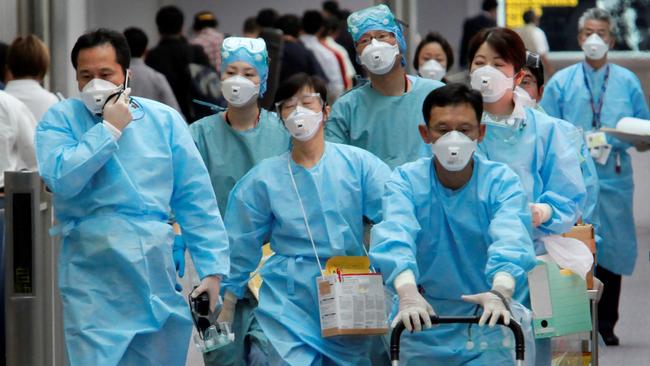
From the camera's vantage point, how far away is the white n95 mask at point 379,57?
271 inches

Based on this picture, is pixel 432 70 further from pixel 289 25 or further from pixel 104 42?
pixel 289 25

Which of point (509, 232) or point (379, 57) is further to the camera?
point (379, 57)

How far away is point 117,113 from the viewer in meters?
5.34

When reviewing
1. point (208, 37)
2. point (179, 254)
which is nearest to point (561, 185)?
point (179, 254)

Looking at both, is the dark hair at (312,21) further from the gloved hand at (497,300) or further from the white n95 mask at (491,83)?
the gloved hand at (497,300)

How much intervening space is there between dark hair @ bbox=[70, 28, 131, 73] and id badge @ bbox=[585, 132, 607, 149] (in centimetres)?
453

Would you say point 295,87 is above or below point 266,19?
below

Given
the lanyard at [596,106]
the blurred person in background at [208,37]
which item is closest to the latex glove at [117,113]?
the lanyard at [596,106]

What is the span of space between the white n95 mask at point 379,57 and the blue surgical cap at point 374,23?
11 cm

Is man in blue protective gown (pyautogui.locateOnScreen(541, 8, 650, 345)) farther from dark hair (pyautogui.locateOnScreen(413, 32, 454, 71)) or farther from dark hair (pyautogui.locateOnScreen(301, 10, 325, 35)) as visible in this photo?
dark hair (pyautogui.locateOnScreen(301, 10, 325, 35))

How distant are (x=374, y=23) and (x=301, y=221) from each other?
1485 mm

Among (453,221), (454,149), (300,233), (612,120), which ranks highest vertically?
(454,149)

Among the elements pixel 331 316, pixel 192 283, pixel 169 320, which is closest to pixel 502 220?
pixel 331 316

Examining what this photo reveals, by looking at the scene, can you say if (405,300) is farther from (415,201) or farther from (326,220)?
(326,220)
